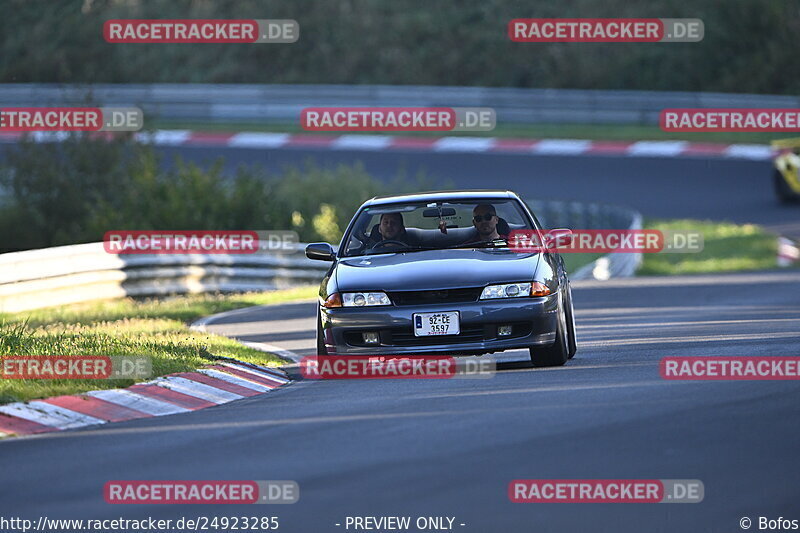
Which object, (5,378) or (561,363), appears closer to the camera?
(5,378)

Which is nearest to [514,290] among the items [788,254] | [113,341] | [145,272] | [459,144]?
[113,341]

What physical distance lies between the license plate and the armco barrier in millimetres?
9307

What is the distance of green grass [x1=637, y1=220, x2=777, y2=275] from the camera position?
99.3ft

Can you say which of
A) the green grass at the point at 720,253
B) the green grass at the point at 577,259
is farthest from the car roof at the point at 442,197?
the green grass at the point at 577,259

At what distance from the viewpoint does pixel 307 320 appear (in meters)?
19.1

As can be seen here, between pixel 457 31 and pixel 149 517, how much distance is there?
45814 mm

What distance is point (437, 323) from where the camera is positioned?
1181 centimetres

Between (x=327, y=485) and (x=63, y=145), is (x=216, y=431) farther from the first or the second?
(x=63, y=145)

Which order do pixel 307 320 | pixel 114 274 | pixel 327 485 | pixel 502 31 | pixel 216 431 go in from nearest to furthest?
pixel 327 485
pixel 216 431
pixel 307 320
pixel 114 274
pixel 502 31

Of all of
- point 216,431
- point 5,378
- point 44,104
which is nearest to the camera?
point 216,431

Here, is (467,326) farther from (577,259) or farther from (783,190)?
(577,259)

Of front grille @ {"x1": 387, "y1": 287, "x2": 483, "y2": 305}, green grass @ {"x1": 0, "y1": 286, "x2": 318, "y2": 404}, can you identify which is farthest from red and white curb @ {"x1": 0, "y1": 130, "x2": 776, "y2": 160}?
front grille @ {"x1": 387, "y1": 287, "x2": 483, "y2": 305}

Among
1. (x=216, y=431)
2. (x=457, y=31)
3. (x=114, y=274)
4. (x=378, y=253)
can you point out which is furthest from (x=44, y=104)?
(x=216, y=431)

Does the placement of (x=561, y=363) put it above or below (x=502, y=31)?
below
